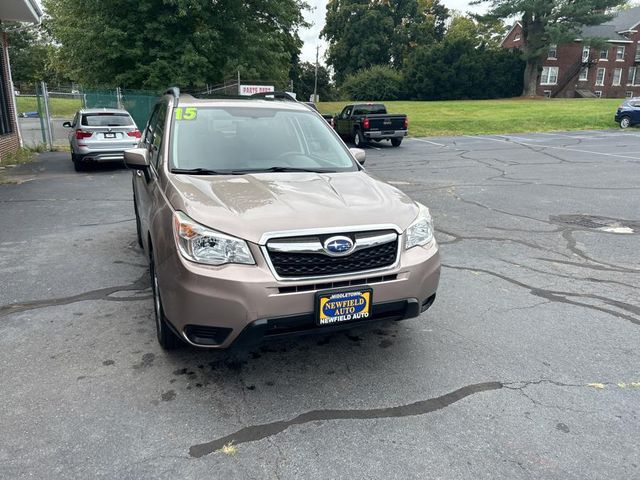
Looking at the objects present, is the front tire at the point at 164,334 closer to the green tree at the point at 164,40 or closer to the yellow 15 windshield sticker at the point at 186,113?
the yellow 15 windshield sticker at the point at 186,113

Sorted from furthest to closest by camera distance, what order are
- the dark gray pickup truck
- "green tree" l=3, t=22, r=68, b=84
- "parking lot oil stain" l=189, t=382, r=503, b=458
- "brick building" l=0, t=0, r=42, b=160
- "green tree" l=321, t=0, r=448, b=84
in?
"green tree" l=321, t=0, r=448, b=84
"green tree" l=3, t=22, r=68, b=84
the dark gray pickup truck
"brick building" l=0, t=0, r=42, b=160
"parking lot oil stain" l=189, t=382, r=503, b=458

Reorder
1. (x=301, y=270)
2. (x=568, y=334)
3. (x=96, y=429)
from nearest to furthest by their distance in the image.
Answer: (x=96, y=429), (x=301, y=270), (x=568, y=334)

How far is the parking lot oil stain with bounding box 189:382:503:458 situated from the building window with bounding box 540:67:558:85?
6160 centimetres

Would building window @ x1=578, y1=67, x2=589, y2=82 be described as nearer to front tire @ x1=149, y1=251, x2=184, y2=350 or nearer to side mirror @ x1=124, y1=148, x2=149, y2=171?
side mirror @ x1=124, y1=148, x2=149, y2=171

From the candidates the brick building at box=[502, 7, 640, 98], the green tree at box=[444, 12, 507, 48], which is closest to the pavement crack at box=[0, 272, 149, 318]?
the brick building at box=[502, 7, 640, 98]

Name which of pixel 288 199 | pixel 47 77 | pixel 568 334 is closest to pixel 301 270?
pixel 288 199

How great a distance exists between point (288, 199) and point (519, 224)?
5.44 meters

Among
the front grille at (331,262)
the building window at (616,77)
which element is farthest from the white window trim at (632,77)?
the front grille at (331,262)

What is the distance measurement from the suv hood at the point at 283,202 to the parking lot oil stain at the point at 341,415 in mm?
1087

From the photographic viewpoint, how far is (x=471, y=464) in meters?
2.58

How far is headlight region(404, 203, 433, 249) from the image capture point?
11.2 feet

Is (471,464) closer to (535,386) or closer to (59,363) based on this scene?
(535,386)

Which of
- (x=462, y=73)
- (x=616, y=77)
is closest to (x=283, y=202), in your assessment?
(x=462, y=73)

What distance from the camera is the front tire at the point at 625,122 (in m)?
28.0
